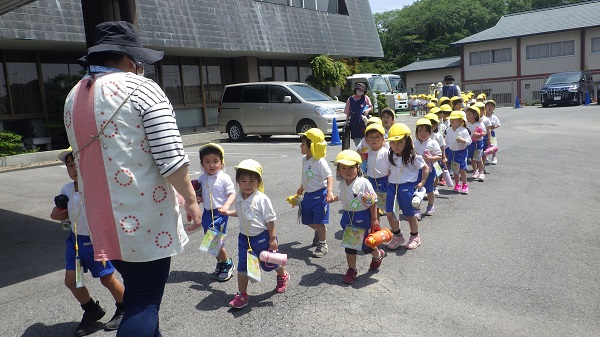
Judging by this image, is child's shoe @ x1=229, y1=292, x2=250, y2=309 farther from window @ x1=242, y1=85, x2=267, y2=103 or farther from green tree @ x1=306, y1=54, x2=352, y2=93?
green tree @ x1=306, y1=54, x2=352, y2=93

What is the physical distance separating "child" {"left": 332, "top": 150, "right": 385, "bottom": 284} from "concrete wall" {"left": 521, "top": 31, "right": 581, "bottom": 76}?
37585 mm

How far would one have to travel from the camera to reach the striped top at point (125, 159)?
96.5 inches

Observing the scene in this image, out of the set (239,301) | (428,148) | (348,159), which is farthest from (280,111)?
(239,301)

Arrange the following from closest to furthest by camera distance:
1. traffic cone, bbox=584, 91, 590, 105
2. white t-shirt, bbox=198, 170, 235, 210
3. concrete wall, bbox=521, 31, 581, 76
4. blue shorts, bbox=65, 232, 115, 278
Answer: blue shorts, bbox=65, 232, 115, 278
white t-shirt, bbox=198, 170, 235, 210
traffic cone, bbox=584, 91, 590, 105
concrete wall, bbox=521, 31, 581, 76

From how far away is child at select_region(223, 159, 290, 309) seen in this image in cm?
405

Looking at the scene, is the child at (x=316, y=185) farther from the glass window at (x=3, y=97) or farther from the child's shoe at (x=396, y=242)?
the glass window at (x=3, y=97)

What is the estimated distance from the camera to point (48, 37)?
1327 cm

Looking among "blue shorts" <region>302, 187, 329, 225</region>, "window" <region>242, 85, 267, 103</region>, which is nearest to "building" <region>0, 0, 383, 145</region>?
"window" <region>242, 85, 267, 103</region>

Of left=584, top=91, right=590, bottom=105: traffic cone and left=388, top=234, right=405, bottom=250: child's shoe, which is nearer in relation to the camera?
left=388, top=234, right=405, bottom=250: child's shoe

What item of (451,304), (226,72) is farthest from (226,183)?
(226,72)

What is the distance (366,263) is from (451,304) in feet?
3.94

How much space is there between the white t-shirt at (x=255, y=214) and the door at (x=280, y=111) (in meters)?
11.9

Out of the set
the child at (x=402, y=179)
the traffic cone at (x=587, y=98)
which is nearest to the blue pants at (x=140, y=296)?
the child at (x=402, y=179)

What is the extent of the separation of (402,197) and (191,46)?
13.0 meters
